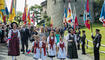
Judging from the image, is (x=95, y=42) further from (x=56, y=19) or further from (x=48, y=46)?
(x=56, y=19)

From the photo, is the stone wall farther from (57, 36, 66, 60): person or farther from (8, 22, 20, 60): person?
(8, 22, 20, 60): person

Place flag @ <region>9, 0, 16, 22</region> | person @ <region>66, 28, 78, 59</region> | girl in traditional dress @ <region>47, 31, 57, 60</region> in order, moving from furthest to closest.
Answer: flag @ <region>9, 0, 16, 22</region>
person @ <region>66, 28, 78, 59</region>
girl in traditional dress @ <region>47, 31, 57, 60</region>

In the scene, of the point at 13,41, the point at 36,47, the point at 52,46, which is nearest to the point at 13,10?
the point at 13,41

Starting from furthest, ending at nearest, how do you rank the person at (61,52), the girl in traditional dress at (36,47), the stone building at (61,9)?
1. the stone building at (61,9)
2. the person at (61,52)
3. the girl in traditional dress at (36,47)

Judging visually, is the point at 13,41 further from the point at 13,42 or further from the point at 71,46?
the point at 71,46

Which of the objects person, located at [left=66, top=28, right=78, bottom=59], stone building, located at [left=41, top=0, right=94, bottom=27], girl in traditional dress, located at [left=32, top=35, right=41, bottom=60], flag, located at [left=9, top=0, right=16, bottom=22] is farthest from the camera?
stone building, located at [left=41, top=0, right=94, bottom=27]

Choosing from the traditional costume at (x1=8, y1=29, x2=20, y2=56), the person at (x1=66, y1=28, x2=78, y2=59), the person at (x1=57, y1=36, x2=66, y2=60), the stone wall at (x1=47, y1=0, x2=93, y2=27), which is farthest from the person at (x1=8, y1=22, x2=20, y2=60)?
the stone wall at (x1=47, y1=0, x2=93, y2=27)

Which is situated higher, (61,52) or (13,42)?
(13,42)

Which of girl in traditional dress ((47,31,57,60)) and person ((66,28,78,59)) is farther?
person ((66,28,78,59))

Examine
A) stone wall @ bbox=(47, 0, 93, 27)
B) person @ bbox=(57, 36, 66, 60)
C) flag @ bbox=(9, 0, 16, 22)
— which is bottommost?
person @ bbox=(57, 36, 66, 60)

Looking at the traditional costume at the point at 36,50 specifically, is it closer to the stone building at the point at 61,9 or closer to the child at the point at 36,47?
the child at the point at 36,47

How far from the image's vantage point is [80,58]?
442 inches

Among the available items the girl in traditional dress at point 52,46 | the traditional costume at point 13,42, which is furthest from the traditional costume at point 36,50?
the traditional costume at point 13,42

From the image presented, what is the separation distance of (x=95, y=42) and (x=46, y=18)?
41.6 m
